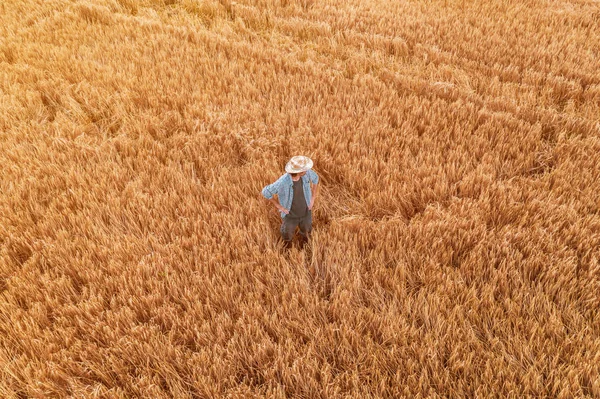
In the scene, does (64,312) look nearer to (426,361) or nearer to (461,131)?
(426,361)

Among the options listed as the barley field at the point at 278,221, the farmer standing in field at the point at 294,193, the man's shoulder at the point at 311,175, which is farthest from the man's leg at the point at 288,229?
the man's shoulder at the point at 311,175

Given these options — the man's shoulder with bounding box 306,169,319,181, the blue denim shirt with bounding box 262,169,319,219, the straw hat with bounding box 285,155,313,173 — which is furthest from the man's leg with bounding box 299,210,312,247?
the straw hat with bounding box 285,155,313,173

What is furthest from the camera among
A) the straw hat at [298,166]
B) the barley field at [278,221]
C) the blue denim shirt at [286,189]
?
the blue denim shirt at [286,189]

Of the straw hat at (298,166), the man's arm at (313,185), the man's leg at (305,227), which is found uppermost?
the straw hat at (298,166)

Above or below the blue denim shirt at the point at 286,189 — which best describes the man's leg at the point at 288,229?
below

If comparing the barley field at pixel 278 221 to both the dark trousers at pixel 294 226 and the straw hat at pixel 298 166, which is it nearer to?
the dark trousers at pixel 294 226

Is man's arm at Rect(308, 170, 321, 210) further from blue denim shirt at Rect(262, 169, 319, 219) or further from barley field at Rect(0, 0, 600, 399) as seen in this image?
barley field at Rect(0, 0, 600, 399)

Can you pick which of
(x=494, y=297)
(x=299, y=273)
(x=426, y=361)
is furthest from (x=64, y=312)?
(x=494, y=297)

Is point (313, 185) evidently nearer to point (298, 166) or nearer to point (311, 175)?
point (311, 175)
